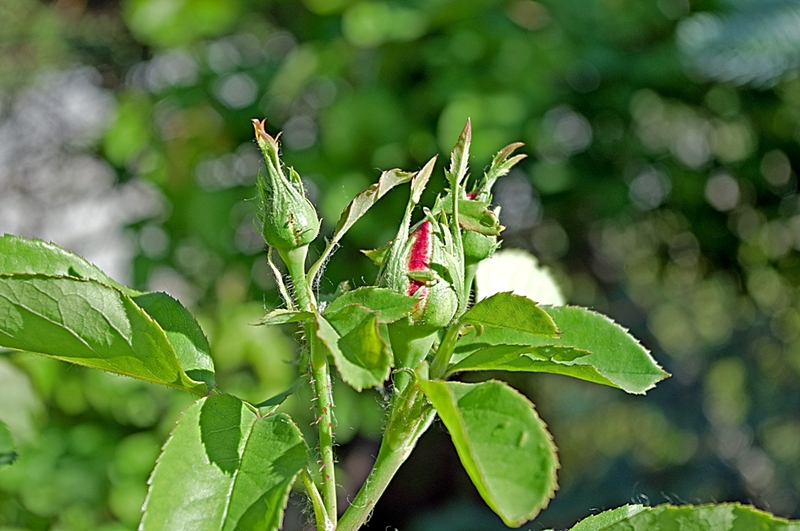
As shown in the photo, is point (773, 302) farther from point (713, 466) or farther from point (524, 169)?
point (524, 169)

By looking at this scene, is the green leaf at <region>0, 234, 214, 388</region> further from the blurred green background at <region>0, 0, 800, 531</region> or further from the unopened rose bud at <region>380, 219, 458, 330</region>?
the blurred green background at <region>0, 0, 800, 531</region>

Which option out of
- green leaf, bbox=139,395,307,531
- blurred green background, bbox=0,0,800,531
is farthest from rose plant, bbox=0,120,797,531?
blurred green background, bbox=0,0,800,531

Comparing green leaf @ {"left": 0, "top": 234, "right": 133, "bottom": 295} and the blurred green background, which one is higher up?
green leaf @ {"left": 0, "top": 234, "right": 133, "bottom": 295}

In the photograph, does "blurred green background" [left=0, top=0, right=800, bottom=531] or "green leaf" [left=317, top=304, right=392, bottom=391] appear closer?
"green leaf" [left=317, top=304, right=392, bottom=391]

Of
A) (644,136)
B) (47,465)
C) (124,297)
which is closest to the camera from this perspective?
(124,297)

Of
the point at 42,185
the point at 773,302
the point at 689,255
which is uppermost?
the point at 42,185

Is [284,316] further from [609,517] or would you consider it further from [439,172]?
[439,172]

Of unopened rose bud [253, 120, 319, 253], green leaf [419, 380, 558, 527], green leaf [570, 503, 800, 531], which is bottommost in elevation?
green leaf [570, 503, 800, 531]

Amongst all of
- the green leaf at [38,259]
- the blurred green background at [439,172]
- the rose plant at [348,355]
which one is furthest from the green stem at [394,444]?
the blurred green background at [439,172]

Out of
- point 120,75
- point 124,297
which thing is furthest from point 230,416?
point 120,75
